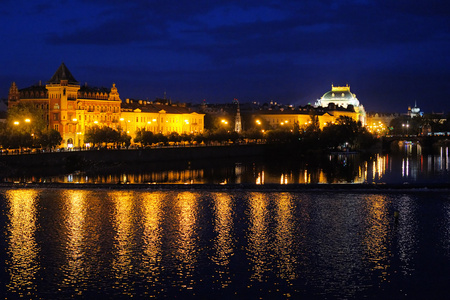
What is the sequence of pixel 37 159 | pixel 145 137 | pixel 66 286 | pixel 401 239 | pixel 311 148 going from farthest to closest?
1. pixel 311 148
2. pixel 145 137
3. pixel 37 159
4. pixel 401 239
5. pixel 66 286

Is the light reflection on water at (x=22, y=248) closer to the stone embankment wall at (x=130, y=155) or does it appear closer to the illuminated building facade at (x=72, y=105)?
the stone embankment wall at (x=130, y=155)

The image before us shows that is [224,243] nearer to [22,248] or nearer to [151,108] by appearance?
[22,248]

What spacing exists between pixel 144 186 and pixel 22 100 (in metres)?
53.5

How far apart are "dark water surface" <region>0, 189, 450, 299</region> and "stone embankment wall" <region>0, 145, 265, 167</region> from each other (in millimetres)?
25079

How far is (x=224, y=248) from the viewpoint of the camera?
23594 millimetres

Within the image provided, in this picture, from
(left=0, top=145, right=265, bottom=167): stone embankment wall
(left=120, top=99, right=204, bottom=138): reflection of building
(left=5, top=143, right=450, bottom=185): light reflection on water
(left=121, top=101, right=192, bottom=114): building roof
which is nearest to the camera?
(left=5, top=143, right=450, bottom=185): light reflection on water

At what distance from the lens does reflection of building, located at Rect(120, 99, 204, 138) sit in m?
102

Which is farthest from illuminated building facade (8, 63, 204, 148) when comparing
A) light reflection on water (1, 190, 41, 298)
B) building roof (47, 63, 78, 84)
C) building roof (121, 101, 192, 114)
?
light reflection on water (1, 190, 41, 298)

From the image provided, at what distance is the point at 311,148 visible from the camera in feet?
345

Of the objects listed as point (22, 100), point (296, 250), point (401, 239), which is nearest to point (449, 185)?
point (401, 239)

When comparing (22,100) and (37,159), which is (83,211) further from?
(22,100)

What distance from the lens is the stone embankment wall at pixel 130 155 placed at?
59906 mm

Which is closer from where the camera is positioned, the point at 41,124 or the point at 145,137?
the point at 41,124

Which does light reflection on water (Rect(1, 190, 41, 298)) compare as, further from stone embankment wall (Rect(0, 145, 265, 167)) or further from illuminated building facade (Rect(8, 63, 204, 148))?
illuminated building facade (Rect(8, 63, 204, 148))
